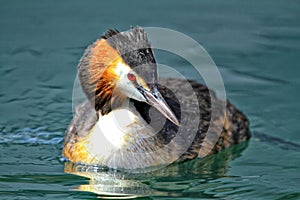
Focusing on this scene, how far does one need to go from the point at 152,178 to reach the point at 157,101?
98 centimetres

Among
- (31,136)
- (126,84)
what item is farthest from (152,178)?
(31,136)

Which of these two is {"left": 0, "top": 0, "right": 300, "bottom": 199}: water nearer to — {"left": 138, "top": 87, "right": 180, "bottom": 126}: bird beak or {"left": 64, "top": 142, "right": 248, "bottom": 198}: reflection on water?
{"left": 64, "top": 142, "right": 248, "bottom": 198}: reflection on water

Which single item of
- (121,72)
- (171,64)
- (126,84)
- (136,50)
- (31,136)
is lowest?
(31,136)

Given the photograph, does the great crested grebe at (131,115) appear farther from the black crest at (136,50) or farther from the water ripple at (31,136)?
the water ripple at (31,136)

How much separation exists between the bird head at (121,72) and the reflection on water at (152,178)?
675mm

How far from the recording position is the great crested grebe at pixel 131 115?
7.22m

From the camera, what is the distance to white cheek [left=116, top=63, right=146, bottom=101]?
724cm

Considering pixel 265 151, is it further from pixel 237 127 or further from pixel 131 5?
pixel 131 5

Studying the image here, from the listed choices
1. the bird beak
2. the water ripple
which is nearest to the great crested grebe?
the bird beak

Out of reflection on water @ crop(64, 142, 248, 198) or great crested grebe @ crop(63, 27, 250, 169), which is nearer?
great crested grebe @ crop(63, 27, 250, 169)

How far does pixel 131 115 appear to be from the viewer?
7691mm

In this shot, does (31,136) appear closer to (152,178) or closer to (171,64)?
(152,178)

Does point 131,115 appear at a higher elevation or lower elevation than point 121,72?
lower

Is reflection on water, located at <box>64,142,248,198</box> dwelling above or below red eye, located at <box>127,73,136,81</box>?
below
